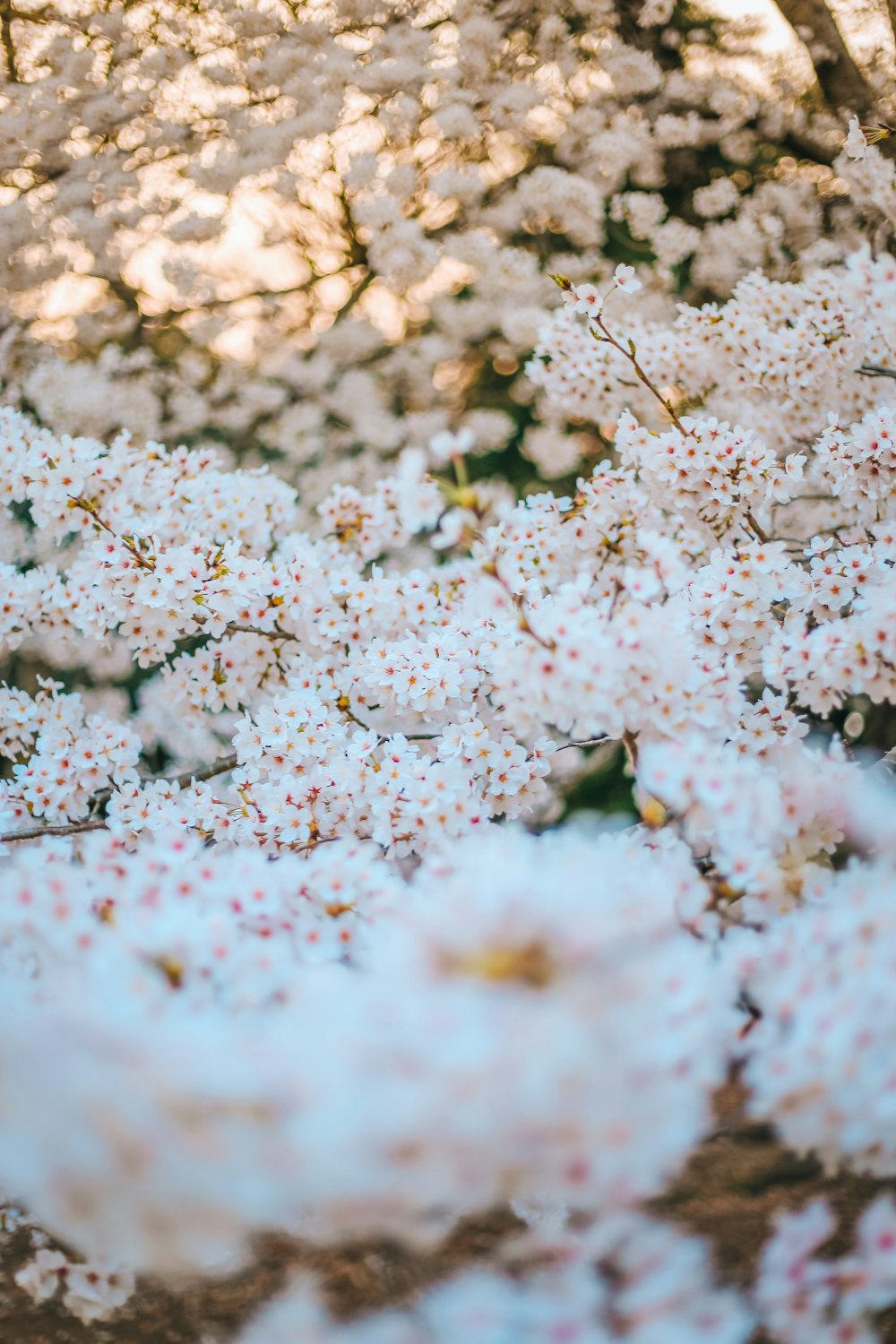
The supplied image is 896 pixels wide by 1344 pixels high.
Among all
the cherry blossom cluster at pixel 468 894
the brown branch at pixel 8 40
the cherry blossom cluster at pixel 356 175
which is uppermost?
the brown branch at pixel 8 40

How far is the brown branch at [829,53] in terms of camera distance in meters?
3.29

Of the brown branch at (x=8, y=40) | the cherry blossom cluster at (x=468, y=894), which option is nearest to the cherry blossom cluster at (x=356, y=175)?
the brown branch at (x=8, y=40)

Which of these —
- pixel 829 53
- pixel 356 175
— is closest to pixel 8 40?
pixel 356 175

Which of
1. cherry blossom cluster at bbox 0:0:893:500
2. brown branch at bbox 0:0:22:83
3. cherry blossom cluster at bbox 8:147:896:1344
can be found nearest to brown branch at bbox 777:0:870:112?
cherry blossom cluster at bbox 0:0:893:500

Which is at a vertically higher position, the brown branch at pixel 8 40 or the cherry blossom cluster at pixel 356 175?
the brown branch at pixel 8 40

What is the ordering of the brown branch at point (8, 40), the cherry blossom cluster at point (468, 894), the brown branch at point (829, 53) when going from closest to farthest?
the cherry blossom cluster at point (468, 894) < the brown branch at point (829, 53) < the brown branch at point (8, 40)

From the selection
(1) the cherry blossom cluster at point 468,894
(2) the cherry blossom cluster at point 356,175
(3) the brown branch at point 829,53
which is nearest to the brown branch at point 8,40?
(2) the cherry blossom cluster at point 356,175

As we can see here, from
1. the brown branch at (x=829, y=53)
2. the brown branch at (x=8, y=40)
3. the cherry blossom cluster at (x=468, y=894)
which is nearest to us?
the cherry blossom cluster at (x=468, y=894)

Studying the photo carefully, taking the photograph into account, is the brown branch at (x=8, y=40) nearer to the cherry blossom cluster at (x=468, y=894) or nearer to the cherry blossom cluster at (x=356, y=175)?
the cherry blossom cluster at (x=356, y=175)

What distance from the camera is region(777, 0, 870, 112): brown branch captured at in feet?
10.8

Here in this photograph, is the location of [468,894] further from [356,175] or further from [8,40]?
[8,40]

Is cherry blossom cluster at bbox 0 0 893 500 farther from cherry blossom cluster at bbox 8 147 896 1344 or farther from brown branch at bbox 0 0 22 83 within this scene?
cherry blossom cluster at bbox 8 147 896 1344

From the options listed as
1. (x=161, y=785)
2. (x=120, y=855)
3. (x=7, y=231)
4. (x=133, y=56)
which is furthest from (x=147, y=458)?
(x=133, y=56)

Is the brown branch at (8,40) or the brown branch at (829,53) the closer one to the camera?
the brown branch at (829,53)
